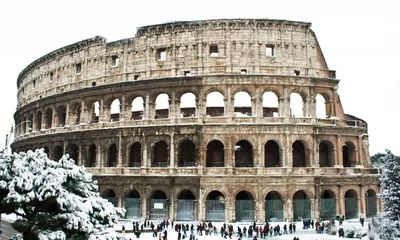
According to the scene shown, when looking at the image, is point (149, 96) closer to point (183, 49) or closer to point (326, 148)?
point (183, 49)

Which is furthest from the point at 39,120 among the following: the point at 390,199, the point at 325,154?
the point at 390,199

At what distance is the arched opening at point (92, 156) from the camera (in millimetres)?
29547

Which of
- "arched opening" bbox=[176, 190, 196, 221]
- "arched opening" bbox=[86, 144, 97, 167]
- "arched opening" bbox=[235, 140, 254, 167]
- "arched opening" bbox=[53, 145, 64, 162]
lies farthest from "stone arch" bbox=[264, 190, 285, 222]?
"arched opening" bbox=[53, 145, 64, 162]

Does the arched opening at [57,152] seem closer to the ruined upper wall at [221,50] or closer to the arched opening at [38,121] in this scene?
the arched opening at [38,121]

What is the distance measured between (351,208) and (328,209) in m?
2.20

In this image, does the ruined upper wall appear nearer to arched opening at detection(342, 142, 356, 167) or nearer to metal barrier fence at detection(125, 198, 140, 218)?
arched opening at detection(342, 142, 356, 167)

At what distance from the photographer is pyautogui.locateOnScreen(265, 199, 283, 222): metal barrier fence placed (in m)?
24.8

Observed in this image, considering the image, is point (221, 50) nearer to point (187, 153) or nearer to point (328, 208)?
point (187, 153)

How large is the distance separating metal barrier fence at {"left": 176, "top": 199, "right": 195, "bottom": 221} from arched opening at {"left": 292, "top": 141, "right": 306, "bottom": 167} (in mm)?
8201

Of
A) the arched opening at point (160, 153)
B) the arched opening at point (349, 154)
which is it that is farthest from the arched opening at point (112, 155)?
the arched opening at point (349, 154)

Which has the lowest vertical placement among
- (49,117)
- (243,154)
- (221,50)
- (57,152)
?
(243,154)

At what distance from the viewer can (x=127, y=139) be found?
27.3 meters

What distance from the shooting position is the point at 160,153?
27.8 metres

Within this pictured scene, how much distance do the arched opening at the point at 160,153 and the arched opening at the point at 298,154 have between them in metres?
9.44
